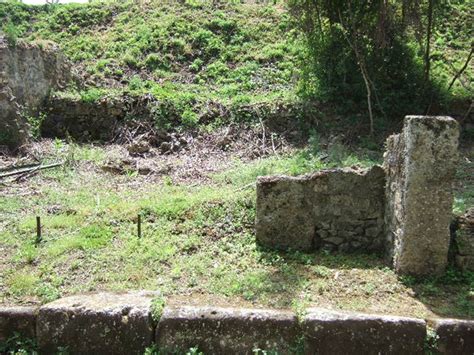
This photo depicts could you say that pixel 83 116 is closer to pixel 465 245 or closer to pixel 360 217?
pixel 360 217

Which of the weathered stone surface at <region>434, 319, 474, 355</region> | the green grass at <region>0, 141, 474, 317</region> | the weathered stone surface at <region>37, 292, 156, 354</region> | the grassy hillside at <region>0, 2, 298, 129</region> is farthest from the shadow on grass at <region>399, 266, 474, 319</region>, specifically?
the grassy hillside at <region>0, 2, 298, 129</region>

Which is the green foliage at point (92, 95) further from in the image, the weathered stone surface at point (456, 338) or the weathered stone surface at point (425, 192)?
the weathered stone surface at point (456, 338)

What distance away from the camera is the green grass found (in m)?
5.01

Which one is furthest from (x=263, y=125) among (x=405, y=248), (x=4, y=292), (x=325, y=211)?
(x=4, y=292)

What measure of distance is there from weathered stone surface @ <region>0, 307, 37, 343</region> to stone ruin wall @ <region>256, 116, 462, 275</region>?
109 inches

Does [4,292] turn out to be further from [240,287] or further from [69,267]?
[240,287]

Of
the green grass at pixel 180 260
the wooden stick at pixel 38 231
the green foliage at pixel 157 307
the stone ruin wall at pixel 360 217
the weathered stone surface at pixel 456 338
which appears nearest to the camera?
the weathered stone surface at pixel 456 338

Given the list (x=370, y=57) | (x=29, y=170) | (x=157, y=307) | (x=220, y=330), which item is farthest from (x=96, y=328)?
(x=370, y=57)

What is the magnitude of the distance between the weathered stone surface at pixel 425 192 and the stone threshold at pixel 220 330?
3.33ft

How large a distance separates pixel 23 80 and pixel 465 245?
965 centimetres

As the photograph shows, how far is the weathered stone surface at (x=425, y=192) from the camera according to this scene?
501 cm

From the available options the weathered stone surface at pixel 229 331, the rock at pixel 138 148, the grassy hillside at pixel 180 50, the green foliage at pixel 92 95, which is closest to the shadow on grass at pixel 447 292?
the weathered stone surface at pixel 229 331

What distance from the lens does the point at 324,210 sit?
6.17m

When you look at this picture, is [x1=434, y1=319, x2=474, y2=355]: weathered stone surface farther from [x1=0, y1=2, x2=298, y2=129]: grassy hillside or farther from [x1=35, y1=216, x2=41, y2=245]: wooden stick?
[x1=0, y1=2, x2=298, y2=129]: grassy hillside
